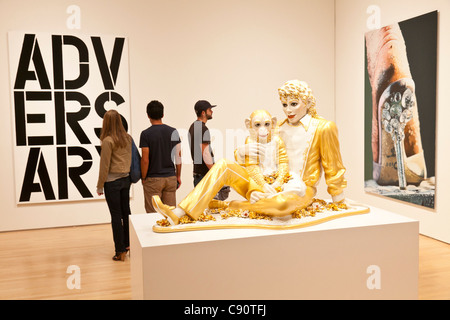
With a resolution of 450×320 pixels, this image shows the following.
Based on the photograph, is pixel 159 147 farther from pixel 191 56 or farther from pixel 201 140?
pixel 191 56

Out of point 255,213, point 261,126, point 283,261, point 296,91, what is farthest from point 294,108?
point 283,261

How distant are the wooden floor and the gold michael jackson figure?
1.02 m

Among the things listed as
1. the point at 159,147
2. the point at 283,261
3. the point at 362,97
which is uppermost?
the point at 362,97

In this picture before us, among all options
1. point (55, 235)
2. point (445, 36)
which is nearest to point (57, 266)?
point (55, 235)

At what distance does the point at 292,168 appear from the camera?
3232 mm

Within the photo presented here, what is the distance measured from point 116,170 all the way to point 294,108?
1689 mm

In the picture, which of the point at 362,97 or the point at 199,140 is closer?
the point at 199,140

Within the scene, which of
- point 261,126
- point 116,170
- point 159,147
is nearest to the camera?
point 261,126

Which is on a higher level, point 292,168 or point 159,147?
point 159,147

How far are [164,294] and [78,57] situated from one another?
3.73 m

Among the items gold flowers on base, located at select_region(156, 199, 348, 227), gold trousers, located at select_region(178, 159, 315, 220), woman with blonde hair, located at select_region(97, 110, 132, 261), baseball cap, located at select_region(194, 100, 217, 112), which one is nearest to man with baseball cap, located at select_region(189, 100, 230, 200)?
baseball cap, located at select_region(194, 100, 217, 112)

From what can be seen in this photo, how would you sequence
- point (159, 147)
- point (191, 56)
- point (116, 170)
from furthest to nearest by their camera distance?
point (191, 56), point (159, 147), point (116, 170)

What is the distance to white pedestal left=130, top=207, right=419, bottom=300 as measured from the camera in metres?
2.61

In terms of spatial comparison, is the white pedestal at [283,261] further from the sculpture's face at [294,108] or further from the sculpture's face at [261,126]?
the sculpture's face at [294,108]
